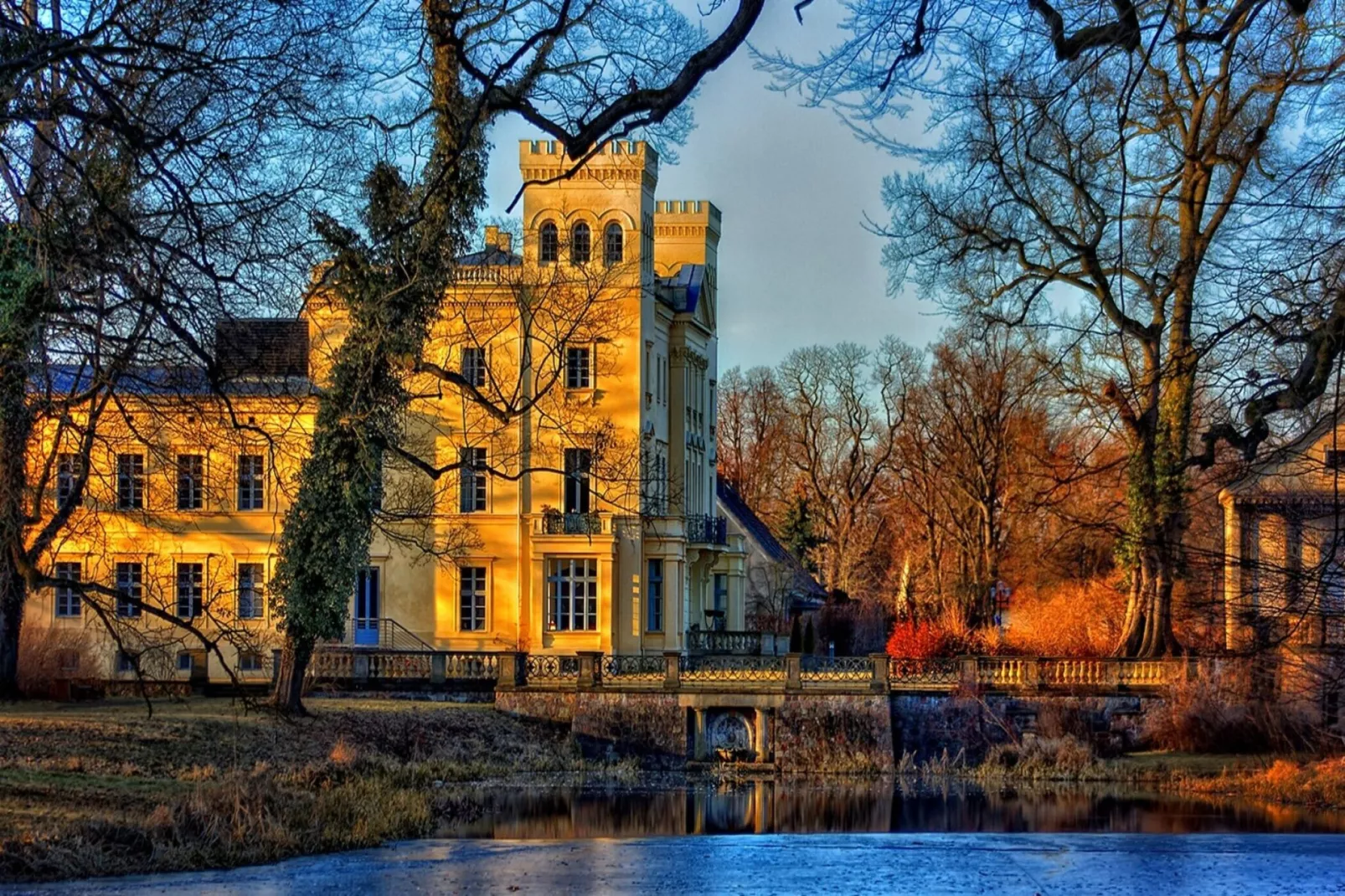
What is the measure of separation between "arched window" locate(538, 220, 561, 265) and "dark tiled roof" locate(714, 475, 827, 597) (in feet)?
57.0

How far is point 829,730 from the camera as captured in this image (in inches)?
1439

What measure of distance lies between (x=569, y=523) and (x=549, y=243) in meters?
7.18

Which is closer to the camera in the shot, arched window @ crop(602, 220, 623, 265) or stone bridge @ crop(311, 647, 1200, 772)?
stone bridge @ crop(311, 647, 1200, 772)

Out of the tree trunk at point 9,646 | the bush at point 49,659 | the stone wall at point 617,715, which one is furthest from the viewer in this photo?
the stone wall at point 617,715

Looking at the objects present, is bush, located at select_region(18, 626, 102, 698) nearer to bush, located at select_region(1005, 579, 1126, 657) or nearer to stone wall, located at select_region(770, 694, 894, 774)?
stone wall, located at select_region(770, 694, 894, 774)

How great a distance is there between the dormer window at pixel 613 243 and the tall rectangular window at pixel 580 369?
2446 mm

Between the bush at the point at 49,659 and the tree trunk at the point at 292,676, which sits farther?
the bush at the point at 49,659

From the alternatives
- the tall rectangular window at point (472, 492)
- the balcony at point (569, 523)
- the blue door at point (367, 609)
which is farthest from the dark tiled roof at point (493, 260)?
the blue door at point (367, 609)

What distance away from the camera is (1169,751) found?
34.6 metres

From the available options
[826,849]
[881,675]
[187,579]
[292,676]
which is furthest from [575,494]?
[826,849]

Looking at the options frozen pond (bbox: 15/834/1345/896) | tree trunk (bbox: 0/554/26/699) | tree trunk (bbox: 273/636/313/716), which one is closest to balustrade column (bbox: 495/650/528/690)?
tree trunk (bbox: 273/636/313/716)

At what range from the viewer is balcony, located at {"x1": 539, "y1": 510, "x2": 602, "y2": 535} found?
45.4 metres

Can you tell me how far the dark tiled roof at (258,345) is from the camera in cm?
1314

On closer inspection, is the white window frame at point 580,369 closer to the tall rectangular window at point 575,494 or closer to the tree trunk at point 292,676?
the tall rectangular window at point 575,494
